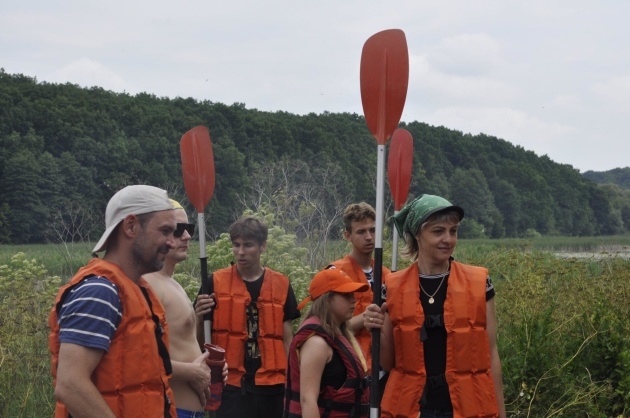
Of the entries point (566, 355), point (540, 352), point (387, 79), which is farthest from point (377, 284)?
point (566, 355)

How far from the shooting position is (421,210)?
3820 millimetres

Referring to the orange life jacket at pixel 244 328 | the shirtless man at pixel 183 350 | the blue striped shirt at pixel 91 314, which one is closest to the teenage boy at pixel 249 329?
the orange life jacket at pixel 244 328

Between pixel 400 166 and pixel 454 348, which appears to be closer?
pixel 454 348

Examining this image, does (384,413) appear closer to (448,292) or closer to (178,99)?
(448,292)

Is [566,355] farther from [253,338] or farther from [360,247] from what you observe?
[253,338]

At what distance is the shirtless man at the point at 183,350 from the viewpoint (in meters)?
3.71

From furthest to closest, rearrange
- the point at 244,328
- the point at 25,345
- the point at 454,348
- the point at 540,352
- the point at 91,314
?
the point at 25,345 < the point at 540,352 < the point at 244,328 < the point at 454,348 < the point at 91,314

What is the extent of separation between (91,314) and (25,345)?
4369mm

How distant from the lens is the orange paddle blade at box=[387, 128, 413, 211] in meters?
5.43

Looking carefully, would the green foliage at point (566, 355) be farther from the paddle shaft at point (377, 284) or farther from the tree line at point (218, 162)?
the tree line at point (218, 162)

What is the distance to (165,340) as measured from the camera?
306 centimetres

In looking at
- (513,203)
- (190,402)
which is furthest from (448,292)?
(513,203)

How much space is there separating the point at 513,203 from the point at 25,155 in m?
38.4

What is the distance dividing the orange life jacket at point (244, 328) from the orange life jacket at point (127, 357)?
216cm
